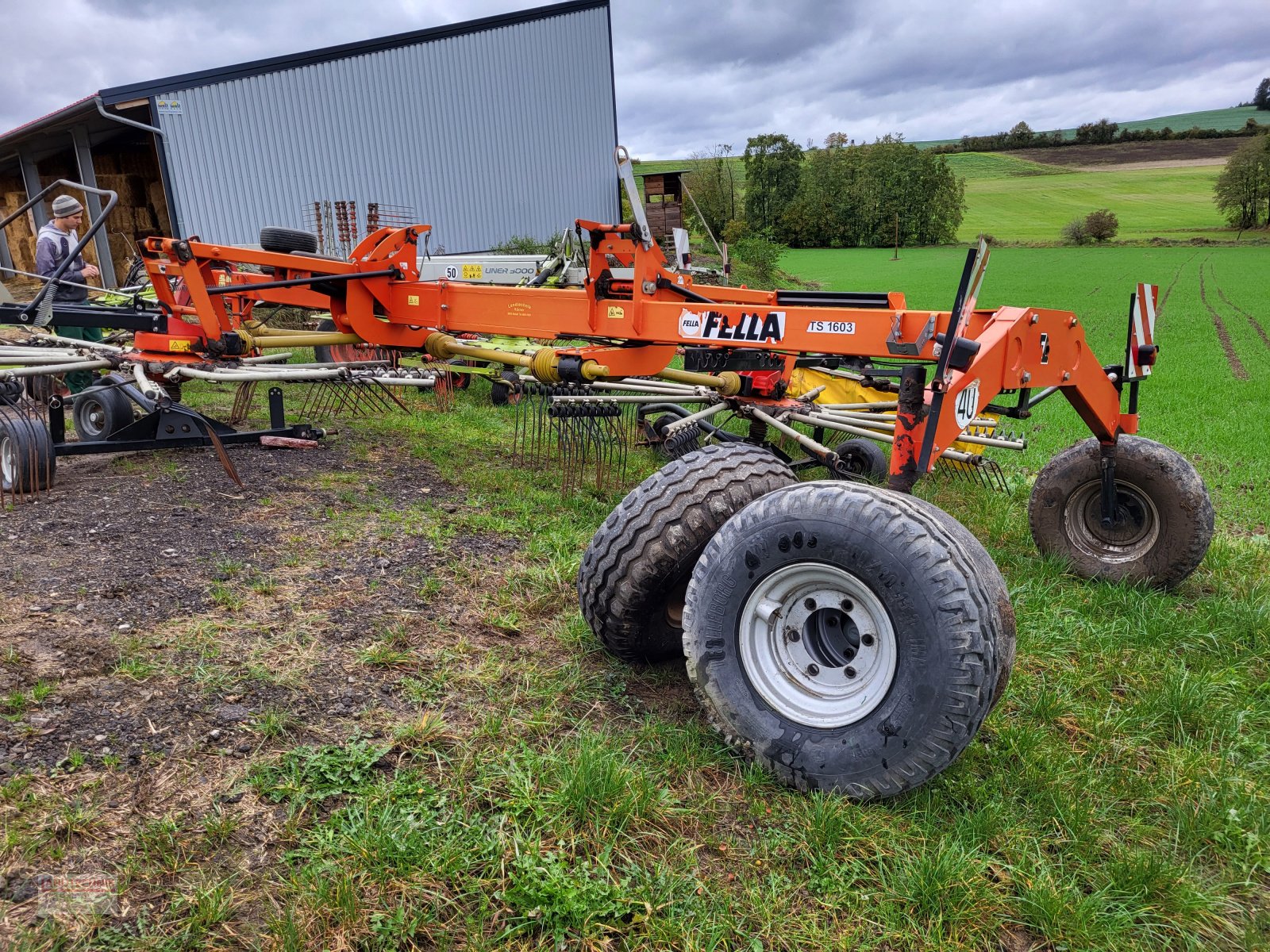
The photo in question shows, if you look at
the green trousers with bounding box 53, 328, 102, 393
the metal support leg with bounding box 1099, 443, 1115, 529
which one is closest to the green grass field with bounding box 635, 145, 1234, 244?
the green trousers with bounding box 53, 328, 102, 393

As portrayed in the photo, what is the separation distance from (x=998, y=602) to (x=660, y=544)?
1113mm

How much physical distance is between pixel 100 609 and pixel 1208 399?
1266 cm

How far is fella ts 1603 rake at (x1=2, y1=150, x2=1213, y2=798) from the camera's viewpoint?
2.33 meters

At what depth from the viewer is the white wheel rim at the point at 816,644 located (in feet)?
8.00

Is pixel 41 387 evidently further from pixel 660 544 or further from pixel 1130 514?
pixel 1130 514


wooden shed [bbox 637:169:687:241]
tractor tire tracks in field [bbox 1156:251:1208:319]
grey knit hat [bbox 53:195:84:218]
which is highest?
wooden shed [bbox 637:169:687:241]

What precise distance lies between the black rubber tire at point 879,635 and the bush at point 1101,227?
61119mm

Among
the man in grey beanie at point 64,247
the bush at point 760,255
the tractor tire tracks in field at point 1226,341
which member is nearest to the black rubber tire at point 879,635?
the man in grey beanie at point 64,247

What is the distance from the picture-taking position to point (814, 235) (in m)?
57.8

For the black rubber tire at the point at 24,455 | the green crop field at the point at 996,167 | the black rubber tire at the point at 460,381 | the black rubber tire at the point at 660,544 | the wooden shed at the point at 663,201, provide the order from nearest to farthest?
the black rubber tire at the point at 660,544 < the black rubber tire at the point at 24,455 < the black rubber tire at the point at 460,381 < the wooden shed at the point at 663,201 < the green crop field at the point at 996,167

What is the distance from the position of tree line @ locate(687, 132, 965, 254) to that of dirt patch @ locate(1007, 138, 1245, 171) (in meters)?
38.3

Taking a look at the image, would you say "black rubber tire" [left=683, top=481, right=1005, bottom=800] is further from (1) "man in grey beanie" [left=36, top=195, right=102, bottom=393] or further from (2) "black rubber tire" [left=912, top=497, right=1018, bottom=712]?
(1) "man in grey beanie" [left=36, top=195, right=102, bottom=393]

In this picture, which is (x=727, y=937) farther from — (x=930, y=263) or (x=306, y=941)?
(x=930, y=263)

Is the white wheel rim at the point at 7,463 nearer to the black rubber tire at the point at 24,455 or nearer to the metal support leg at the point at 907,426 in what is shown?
the black rubber tire at the point at 24,455
